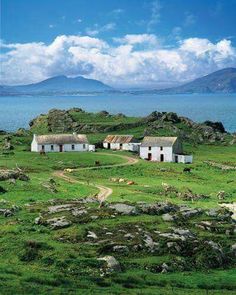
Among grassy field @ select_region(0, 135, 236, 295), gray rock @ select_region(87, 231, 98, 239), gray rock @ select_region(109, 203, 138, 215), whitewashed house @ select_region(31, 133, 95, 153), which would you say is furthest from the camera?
whitewashed house @ select_region(31, 133, 95, 153)

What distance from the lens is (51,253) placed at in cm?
3181

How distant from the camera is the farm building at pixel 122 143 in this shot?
124 m

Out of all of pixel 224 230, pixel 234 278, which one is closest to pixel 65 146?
pixel 224 230

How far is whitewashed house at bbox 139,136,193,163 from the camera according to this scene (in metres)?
109

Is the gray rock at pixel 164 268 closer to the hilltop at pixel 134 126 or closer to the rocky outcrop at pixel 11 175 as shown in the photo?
the rocky outcrop at pixel 11 175

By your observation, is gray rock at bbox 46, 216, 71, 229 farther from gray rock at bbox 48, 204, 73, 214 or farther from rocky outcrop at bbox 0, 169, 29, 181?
rocky outcrop at bbox 0, 169, 29, 181

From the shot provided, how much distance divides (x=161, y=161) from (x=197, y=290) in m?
82.2

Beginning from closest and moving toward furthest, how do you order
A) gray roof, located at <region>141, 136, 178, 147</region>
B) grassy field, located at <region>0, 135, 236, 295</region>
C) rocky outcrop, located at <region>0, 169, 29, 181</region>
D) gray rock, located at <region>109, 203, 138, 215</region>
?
grassy field, located at <region>0, 135, 236, 295</region>, gray rock, located at <region>109, 203, 138, 215</region>, rocky outcrop, located at <region>0, 169, 29, 181</region>, gray roof, located at <region>141, 136, 178, 147</region>

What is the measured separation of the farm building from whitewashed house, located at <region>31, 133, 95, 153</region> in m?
8.88

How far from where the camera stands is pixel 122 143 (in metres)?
126

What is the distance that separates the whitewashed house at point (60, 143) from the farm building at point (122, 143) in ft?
29.1

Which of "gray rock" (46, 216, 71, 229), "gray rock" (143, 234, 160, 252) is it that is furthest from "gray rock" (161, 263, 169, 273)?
"gray rock" (46, 216, 71, 229)

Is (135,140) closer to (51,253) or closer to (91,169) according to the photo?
(91,169)

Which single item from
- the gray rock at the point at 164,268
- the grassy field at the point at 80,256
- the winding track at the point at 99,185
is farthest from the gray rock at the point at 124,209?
the gray rock at the point at 164,268
